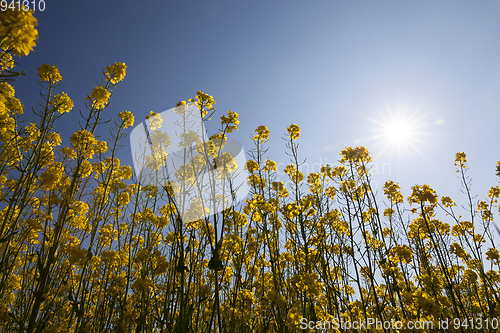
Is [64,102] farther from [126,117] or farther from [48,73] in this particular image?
[126,117]

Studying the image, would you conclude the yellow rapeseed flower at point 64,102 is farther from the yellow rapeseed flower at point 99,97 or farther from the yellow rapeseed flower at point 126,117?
the yellow rapeseed flower at point 126,117

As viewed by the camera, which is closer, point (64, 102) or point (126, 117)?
point (64, 102)

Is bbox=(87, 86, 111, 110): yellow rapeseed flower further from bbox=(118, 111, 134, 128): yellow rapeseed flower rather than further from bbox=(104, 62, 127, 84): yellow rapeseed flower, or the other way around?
bbox=(118, 111, 134, 128): yellow rapeseed flower

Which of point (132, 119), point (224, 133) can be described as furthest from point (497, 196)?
point (132, 119)

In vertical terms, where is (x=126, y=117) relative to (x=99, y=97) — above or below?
above

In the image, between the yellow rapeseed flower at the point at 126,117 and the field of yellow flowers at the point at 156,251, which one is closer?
the field of yellow flowers at the point at 156,251

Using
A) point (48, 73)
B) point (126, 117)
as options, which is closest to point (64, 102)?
point (48, 73)

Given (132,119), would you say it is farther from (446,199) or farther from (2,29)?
(446,199)

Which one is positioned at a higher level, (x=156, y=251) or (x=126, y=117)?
(x=126, y=117)

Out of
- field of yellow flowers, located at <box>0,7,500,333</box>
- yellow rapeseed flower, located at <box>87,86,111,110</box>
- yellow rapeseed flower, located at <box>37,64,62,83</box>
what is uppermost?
yellow rapeseed flower, located at <box>37,64,62,83</box>

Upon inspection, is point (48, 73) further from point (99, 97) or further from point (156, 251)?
point (156, 251)

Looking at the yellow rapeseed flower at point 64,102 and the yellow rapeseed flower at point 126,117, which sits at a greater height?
the yellow rapeseed flower at point 126,117

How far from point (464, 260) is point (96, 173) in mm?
7965

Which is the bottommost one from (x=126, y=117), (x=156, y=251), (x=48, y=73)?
(x=156, y=251)
